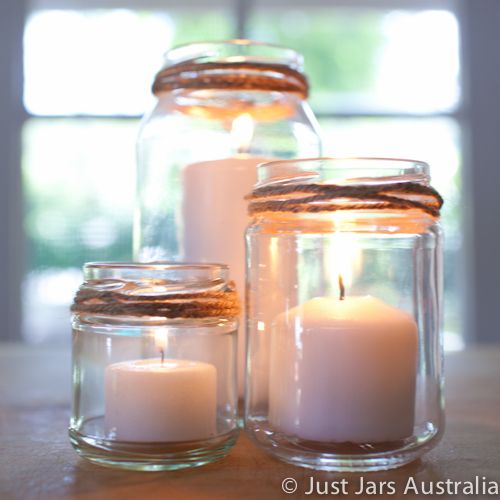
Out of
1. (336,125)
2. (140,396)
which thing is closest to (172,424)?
(140,396)

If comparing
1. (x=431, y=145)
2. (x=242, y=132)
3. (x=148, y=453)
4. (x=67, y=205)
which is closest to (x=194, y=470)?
(x=148, y=453)

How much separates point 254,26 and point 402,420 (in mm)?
2281

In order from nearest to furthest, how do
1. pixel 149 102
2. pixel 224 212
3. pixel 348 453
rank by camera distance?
1. pixel 348 453
2. pixel 224 212
3. pixel 149 102

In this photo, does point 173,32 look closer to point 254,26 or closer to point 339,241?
point 254,26

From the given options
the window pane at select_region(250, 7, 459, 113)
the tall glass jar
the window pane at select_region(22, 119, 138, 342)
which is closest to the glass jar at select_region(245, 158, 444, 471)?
the tall glass jar

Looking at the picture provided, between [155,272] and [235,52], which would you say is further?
[235,52]

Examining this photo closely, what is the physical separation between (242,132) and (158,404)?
0.92 ft

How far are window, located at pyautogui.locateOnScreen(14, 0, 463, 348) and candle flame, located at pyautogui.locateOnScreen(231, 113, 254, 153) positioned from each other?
1844 mm

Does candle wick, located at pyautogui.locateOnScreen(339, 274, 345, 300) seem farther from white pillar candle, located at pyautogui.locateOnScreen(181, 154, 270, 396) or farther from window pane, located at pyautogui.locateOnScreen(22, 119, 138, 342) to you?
window pane, located at pyautogui.locateOnScreen(22, 119, 138, 342)

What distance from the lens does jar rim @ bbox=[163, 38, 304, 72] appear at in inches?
23.7

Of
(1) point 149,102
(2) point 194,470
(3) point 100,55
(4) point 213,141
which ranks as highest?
(3) point 100,55

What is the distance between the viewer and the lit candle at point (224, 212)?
0.58 meters

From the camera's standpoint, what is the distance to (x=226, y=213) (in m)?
0.58

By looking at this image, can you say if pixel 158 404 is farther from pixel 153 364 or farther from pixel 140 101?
pixel 140 101
